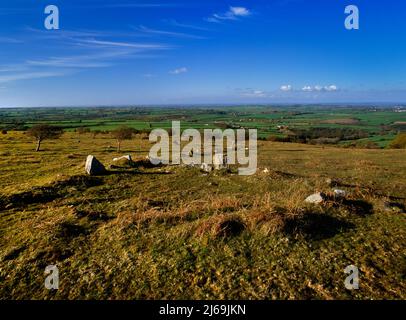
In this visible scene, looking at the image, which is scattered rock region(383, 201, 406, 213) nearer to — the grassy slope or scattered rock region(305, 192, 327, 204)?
the grassy slope

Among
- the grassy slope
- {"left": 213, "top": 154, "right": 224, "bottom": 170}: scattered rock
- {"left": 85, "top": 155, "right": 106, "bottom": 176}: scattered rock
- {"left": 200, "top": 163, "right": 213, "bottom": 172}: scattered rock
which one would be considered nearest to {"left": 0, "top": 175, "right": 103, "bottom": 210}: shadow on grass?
the grassy slope

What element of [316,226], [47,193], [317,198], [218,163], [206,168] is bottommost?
[316,226]

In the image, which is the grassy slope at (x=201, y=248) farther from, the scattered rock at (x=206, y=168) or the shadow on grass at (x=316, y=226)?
the scattered rock at (x=206, y=168)

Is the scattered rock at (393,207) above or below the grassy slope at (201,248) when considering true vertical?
above

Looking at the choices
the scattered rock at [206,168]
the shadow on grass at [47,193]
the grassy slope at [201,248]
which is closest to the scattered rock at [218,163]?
the scattered rock at [206,168]

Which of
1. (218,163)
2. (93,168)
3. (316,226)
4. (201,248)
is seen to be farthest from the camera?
(218,163)

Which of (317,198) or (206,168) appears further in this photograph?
(206,168)

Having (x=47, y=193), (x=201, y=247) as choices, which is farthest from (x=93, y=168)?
(x=201, y=247)

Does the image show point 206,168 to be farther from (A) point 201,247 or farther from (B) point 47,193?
(A) point 201,247

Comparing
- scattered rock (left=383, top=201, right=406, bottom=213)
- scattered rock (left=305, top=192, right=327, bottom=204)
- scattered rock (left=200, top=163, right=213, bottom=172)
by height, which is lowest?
scattered rock (left=383, top=201, right=406, bottom=213)
